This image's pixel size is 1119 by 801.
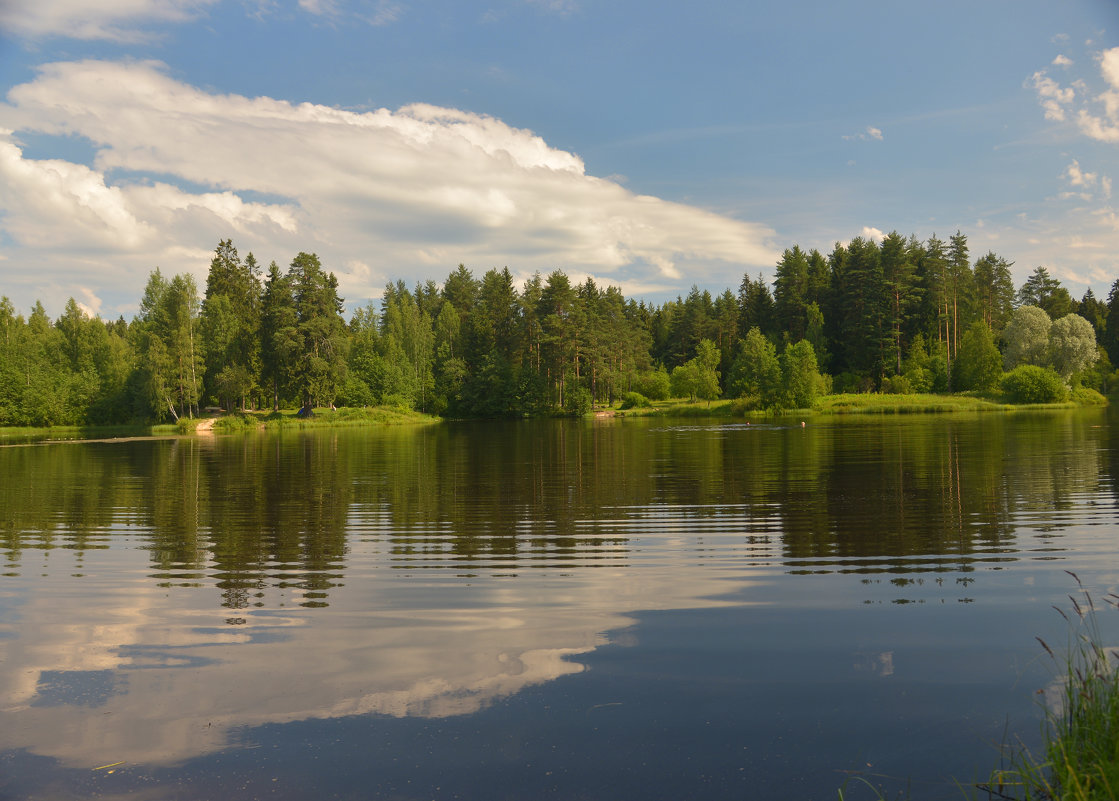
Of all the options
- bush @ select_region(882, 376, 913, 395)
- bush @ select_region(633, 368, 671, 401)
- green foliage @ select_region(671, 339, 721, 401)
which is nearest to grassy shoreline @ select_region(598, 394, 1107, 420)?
bush @ select_region(882, 376, 913, 395)

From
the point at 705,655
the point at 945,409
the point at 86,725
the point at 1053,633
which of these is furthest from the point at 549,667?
the point at 945,409

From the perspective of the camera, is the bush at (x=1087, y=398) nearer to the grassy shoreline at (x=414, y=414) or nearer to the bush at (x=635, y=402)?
the grassy shoreline at (x=414, y=414)

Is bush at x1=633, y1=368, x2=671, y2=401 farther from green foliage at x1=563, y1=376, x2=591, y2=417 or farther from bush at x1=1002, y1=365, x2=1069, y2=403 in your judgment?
bush at x1=1002, y1=365, x2=1069, y2=403

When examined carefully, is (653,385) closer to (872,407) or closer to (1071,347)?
(872,407)

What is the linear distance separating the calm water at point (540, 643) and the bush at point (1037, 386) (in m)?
79.6

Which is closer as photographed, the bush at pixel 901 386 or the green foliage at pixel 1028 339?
the bush at pixel 901 386

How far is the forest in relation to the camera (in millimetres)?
91250

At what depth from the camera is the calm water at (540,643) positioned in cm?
606

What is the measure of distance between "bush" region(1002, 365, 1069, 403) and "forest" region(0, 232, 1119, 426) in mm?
206

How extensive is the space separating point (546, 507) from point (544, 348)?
87.4m

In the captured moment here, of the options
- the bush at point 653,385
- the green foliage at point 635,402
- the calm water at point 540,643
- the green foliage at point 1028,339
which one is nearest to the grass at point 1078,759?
the calm water at point 540,643

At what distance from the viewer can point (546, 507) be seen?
2066 cm

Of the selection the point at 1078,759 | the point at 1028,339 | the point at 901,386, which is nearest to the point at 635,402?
the point at 901,386

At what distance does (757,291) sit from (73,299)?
11574 centimetres
